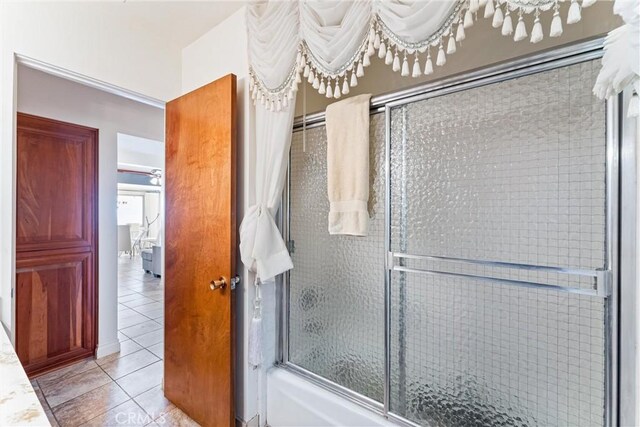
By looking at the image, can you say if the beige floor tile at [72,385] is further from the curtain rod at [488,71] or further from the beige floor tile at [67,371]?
the curtain rod at [488,71]

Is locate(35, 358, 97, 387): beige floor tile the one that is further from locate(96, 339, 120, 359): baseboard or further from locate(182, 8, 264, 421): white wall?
locate(182, 8, 264, 421): white wall

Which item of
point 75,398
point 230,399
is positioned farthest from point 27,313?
point 230,399

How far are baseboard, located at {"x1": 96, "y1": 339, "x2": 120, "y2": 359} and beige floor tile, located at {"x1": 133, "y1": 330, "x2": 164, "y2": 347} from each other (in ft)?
0.74

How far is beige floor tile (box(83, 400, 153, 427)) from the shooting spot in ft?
5.68

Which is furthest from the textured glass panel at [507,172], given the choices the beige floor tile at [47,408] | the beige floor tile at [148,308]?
the beige floor tile at [148,308]

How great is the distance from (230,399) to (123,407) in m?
0.91

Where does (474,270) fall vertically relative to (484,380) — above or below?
above

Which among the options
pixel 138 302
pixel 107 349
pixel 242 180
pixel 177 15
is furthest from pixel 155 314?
pixel 177 15

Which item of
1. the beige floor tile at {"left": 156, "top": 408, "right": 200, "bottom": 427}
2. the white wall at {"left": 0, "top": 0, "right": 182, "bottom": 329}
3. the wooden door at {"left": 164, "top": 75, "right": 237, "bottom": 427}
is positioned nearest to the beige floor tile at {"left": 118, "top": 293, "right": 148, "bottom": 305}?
the wooden door at {"left": 164, "top": 75, "right": 237, "bottom": 427}

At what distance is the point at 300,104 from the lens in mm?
1866

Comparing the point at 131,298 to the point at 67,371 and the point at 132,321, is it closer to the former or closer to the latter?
the point at 132,321

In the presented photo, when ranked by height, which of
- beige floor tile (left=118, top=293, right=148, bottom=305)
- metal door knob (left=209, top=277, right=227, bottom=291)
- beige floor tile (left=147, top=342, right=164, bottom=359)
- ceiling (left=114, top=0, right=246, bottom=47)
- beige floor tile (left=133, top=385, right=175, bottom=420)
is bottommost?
beige floor tile (left=147, top=342, right=164, bottom=359)

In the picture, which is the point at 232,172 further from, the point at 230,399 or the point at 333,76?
the point at 230,399

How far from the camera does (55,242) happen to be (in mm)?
2295
